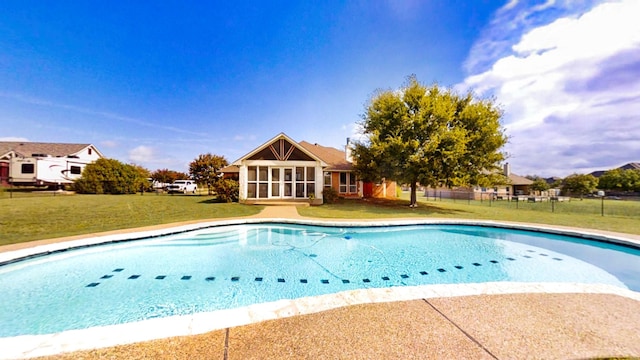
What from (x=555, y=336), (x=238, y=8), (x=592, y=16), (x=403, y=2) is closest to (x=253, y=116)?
(x=238, y=8)

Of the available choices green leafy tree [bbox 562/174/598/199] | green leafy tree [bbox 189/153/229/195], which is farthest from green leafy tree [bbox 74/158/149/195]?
green leafy tree [bbox 562/174/598/199]

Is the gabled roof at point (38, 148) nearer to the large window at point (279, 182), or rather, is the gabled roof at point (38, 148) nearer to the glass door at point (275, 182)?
the large window at point (279, 182)

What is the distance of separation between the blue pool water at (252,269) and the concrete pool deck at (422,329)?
1940 millimetres

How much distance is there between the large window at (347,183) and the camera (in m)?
23.3

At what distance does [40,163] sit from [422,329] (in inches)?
1484

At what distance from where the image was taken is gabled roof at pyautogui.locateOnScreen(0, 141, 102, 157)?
30.0 m

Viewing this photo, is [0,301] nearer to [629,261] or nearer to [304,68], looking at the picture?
[629,261]

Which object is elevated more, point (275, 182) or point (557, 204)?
point (275, 182)

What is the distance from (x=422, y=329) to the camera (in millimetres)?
2777

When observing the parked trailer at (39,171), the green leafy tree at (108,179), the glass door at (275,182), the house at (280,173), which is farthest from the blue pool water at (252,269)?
the parked trailer at (39,171)

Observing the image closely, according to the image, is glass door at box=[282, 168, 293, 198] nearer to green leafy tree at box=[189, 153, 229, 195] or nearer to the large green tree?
the large green tree

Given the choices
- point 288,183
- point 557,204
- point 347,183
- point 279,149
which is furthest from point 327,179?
point 557,204

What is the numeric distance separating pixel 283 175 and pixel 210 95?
942 centimetres

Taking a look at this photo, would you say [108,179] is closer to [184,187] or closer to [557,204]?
[184,187]
